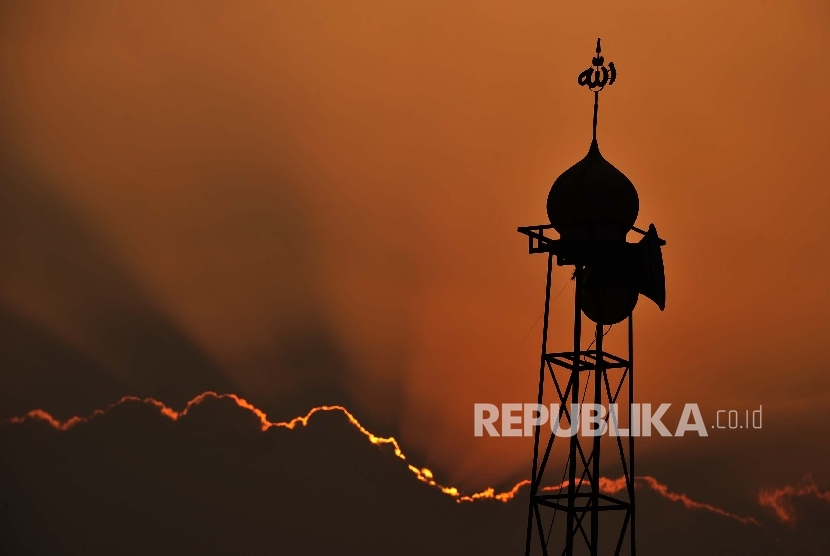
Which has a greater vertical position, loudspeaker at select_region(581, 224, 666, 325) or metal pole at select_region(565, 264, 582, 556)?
loudspeaker at select_region(581, 224, 666, 325)

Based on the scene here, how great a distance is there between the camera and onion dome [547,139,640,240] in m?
51.2

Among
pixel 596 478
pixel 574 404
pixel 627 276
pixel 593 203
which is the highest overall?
pixel 593 203

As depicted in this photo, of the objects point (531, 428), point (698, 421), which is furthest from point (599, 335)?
point (698, 421)

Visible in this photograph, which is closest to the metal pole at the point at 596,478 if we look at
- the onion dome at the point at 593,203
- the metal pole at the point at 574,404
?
the metal pole at the point at 574,404

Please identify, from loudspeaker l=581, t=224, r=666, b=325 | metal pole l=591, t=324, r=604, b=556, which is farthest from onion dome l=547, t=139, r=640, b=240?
metal pole l=591, t=324, r=604, b=556

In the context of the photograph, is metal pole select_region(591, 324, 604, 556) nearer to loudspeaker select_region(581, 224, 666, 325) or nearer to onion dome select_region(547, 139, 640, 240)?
loudspeaker select_region(581, 224, 666, 325)

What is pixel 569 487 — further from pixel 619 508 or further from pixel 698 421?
pixel 698 421

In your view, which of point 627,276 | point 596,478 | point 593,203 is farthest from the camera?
point 593,203

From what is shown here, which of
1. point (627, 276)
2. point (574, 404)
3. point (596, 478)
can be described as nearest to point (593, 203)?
point (627, 276)

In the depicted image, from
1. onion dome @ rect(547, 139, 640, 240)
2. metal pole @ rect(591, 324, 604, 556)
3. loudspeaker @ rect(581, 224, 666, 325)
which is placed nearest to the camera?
metal pole @ rect(591, 324, 604, 556)

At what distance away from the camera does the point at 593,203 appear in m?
51.3

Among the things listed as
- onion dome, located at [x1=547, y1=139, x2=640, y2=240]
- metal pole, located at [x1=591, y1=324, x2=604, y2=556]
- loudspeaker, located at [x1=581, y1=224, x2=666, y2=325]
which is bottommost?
metal pole, located at [x1=591, y1=324, x2=604, y2=556]

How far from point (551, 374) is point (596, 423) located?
2.35 metres

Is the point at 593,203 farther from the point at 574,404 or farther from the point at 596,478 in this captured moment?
the point at 596,478
